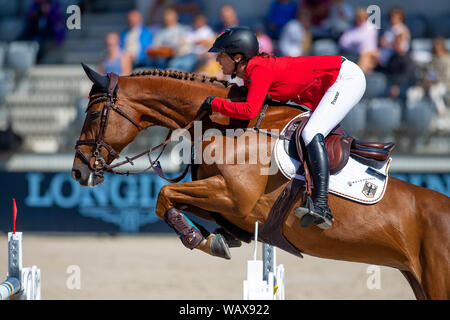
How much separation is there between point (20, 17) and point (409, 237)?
11003 millimetres

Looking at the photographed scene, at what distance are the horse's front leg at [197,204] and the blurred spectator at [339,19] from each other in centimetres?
708

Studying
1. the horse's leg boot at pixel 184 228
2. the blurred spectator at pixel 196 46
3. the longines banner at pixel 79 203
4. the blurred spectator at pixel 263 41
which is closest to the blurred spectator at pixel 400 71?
the blurred spectator at pixel 263 41

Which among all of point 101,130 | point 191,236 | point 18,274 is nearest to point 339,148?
point 191,236

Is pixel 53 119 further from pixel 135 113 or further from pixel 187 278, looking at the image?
pixel 135 113

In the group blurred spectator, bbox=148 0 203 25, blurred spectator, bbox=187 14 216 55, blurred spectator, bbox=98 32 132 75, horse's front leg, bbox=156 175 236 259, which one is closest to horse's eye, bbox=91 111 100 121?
horse's front leg, bbox=156 175 236 259

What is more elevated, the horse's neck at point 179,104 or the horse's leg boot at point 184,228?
the horse's neck at point 179,104

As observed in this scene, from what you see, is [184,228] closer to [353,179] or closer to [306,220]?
[306,220]

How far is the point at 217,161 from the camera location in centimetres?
421

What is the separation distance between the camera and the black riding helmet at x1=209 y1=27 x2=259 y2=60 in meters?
4.15

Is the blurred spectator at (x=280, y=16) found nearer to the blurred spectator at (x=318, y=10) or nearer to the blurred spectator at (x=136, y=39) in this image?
the blurred spectator at (x=318, y=10)

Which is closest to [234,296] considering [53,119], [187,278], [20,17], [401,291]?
[187,278]

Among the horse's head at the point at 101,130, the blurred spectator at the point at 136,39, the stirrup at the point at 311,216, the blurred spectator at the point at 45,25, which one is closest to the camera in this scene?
the stirrup at the point at 311,216

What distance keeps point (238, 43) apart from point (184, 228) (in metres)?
1.19

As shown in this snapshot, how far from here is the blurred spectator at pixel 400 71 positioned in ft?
32.3
